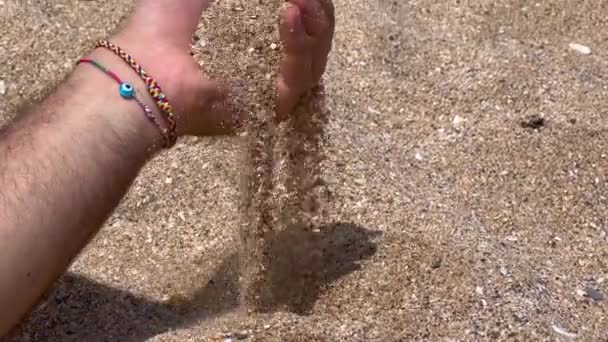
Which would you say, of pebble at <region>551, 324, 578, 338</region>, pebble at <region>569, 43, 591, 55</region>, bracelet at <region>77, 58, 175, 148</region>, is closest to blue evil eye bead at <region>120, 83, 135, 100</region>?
bracelet at <region>77, 58, 175, 148</region>

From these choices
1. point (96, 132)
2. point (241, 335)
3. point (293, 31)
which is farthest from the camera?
point (293, 31)

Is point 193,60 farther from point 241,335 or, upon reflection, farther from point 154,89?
point 241,335

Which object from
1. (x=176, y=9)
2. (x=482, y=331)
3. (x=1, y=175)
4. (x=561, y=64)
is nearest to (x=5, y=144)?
(x=1, y=175)

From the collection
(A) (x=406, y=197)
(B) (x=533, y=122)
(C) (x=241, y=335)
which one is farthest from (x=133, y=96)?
(B) (x=533, y=122)

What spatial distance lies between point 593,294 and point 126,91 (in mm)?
920

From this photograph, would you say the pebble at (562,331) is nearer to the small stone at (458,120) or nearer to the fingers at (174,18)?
the small stone at (458,120)

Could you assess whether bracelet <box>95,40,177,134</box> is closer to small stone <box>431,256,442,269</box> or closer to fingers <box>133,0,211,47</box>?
fingers <box>133,0,211,47</box>

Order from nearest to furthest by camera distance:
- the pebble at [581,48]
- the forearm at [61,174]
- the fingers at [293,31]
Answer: the forearm at [61,174] < the fingers at [293,31] < the pebble at [581,48]

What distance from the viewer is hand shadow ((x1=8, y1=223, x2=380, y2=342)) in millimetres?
1592

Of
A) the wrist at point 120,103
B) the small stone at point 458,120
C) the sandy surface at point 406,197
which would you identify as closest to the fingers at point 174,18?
the wrist at point 120,103

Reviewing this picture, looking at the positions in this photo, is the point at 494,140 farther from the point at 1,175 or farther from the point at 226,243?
the point at 1,175

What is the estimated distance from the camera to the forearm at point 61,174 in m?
1.42

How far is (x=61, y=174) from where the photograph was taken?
149cm

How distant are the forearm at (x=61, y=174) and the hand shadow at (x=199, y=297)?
15 centimetres
